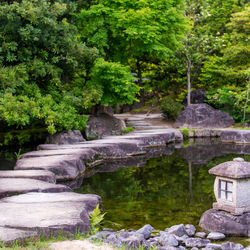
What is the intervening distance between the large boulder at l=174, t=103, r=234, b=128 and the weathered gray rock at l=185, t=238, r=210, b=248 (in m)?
15.1

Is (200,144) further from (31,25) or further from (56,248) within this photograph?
(56,248)

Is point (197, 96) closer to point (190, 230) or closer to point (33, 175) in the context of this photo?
point (33, 175)

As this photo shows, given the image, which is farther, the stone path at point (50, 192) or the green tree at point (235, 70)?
the green tree at point (235, 70)

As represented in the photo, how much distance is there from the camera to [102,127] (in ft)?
55.1

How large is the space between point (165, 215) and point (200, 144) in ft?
34.6

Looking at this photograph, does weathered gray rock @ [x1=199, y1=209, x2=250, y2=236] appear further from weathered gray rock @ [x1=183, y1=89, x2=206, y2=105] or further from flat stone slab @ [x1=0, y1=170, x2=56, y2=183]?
weathered gray rock @ [x1=183, y1=89, x2=206, y2=105]

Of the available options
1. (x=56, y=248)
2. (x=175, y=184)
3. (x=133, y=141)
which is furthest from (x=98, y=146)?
(x=56, y=248)

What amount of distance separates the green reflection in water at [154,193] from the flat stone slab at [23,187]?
121 centimetres

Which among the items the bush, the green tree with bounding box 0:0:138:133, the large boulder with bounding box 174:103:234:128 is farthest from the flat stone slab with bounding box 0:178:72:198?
the bush

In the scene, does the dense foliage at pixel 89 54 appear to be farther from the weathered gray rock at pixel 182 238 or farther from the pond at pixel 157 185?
the weathered gray rock at pixel 182 238

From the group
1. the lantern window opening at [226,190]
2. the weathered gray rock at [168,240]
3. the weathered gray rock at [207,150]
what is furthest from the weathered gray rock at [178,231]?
the weathered gray rock at [207,150]

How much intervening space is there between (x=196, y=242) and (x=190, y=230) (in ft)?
1.46

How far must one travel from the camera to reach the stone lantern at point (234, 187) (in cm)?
591

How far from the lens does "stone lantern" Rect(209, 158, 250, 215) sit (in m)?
5.91
